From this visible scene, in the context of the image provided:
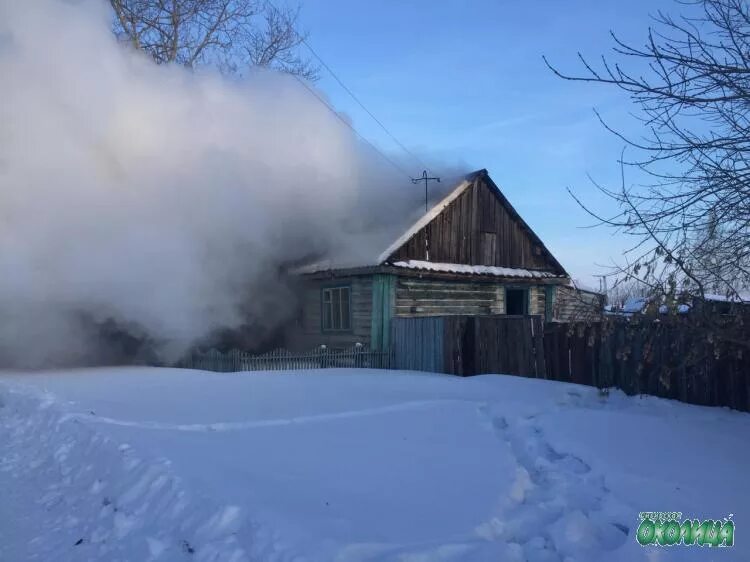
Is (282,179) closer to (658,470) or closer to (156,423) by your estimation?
(156,423)

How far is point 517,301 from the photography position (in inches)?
778

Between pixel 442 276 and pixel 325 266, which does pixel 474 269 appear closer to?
pixel 442 276

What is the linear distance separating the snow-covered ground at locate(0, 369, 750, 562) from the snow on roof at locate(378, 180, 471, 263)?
247 inches

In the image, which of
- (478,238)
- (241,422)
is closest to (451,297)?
(478,238)

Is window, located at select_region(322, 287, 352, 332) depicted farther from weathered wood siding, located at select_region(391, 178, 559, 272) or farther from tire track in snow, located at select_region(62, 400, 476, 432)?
tire track in snow, located at select_region(62, 400, 476, 432)

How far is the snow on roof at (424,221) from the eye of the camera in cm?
1488

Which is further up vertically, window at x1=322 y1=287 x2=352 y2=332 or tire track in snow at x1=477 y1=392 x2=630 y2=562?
window at x1=322 y1=287 x2=352 y2=332

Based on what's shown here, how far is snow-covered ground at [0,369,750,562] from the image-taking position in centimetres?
390

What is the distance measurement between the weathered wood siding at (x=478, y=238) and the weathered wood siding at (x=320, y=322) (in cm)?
136

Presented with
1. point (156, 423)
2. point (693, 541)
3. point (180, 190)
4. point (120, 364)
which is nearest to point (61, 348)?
point (120, 364)

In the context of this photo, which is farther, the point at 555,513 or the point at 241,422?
the point at 241,422

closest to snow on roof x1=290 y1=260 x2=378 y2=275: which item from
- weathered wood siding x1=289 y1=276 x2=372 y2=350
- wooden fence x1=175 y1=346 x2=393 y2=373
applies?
weathered wood siding x1=289 y1=276 x2=372 y2=350

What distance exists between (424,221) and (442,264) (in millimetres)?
1296

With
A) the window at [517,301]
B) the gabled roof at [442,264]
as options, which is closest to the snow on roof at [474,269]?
the gabled roof at [442,264]
